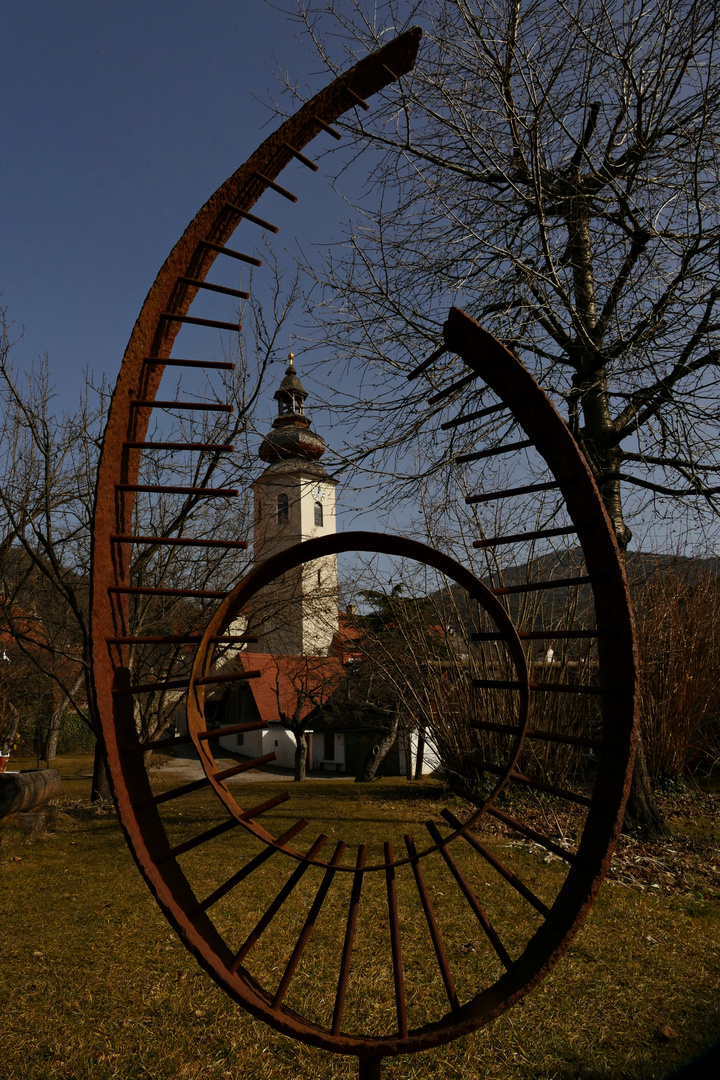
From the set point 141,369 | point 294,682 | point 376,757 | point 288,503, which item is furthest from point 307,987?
point 294,682

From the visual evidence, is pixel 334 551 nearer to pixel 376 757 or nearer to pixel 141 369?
pixel 141 369

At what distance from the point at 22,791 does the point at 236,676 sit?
324 inches

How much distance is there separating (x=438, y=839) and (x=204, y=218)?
2100mm

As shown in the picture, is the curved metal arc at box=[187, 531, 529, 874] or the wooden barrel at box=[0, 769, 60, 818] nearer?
the curved metal arc at box=[187, 531, 529, 874]

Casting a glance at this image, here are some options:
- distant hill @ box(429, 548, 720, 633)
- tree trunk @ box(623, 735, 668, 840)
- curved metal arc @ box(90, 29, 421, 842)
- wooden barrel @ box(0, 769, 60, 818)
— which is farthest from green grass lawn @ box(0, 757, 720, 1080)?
distant hill @ box(429, 548, 720, 633)

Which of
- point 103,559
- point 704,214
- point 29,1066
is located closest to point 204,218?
point 103,559

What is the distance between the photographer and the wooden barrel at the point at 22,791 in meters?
8.20

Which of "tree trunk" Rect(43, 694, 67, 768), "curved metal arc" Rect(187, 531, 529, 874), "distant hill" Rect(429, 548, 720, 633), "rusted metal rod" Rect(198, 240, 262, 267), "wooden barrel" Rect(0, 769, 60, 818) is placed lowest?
"tree trunk" Rect(43, 694, 67, 768)

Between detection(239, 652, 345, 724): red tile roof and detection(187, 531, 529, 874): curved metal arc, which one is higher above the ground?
detection(187, 531, 529, 874): curved metal arc

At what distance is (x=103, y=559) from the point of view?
184 cm

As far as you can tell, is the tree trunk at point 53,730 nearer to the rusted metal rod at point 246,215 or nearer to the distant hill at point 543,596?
the distant hill at point 543,596

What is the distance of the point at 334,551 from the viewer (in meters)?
A: 2.20

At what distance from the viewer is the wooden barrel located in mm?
8203

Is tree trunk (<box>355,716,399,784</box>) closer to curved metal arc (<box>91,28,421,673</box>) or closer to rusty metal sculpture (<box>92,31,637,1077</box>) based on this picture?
rusty metal sculpture (<box>92,31,637,1077</box>)
